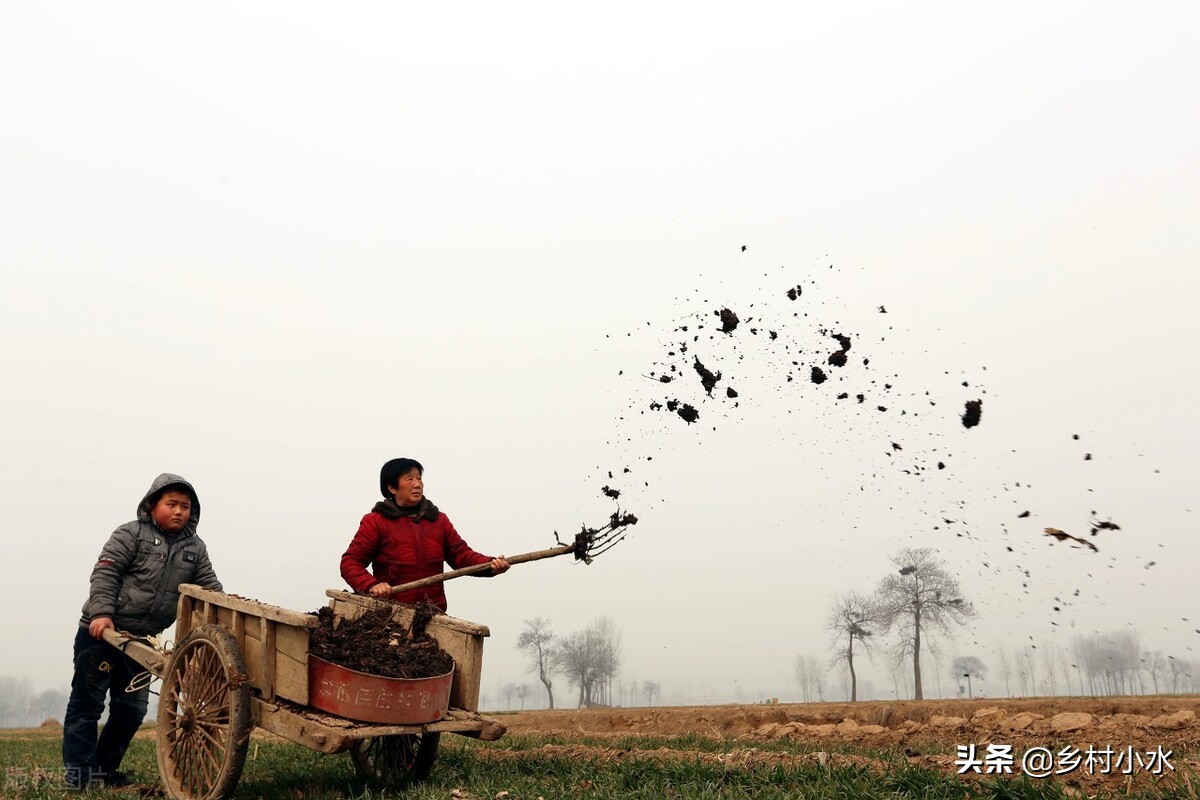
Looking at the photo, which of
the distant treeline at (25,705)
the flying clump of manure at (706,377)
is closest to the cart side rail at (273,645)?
the flying clump of manure at (706,377)

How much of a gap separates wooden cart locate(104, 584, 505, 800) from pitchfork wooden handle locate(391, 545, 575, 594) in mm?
A: 248

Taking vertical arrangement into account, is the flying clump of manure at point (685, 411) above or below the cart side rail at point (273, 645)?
above

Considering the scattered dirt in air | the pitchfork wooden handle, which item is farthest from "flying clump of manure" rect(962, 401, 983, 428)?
the pitchfork wooden handle

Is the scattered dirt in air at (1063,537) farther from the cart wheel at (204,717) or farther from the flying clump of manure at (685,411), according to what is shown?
the cart wheel at (204,717)

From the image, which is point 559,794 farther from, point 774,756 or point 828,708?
point 828,708

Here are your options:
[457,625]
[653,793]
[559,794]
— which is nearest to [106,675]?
[457,625]

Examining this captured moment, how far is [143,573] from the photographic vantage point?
6.79 meters

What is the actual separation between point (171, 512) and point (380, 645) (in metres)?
2.46

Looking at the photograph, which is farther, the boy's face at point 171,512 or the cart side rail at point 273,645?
the boy's face at point 171,512

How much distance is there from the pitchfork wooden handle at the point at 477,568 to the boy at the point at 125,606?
192cm

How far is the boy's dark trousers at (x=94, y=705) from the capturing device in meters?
6.68

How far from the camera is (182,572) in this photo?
22.8ft

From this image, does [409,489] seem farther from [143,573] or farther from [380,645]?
[143,573]

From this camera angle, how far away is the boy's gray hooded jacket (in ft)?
21.6
